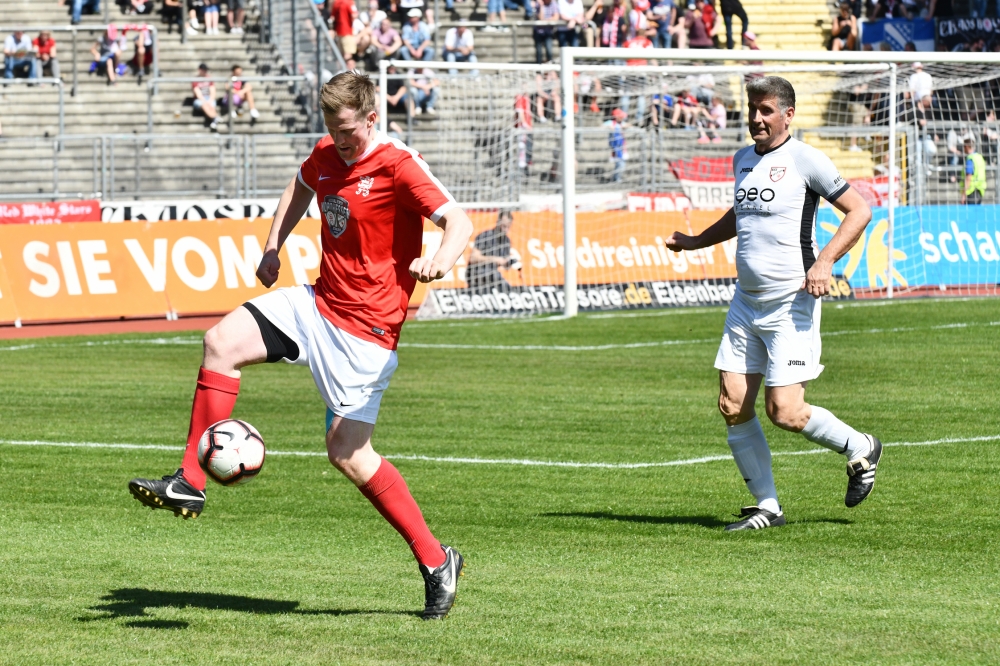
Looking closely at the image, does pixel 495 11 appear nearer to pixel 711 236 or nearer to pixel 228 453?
Answer: pixel 711 236

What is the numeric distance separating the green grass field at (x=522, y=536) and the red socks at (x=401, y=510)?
27cm

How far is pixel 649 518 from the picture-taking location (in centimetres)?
880

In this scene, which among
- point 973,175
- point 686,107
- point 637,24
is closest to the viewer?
point 973,175

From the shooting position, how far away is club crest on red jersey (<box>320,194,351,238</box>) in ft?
21.7

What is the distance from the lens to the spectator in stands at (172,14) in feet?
110

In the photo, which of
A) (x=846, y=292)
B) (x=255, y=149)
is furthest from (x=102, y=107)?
(x=846, y=292)

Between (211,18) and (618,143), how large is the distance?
1163 centimetres

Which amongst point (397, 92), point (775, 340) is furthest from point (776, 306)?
point (397, 92)

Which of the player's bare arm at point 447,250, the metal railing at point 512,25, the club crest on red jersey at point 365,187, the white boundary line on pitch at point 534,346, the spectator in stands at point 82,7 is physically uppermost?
the spectator in stands at point 82,7

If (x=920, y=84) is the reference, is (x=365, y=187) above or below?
Answer: below

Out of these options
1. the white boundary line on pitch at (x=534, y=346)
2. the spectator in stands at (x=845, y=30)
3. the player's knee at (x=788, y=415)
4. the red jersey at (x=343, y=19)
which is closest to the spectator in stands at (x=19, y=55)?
the red jersey at (x=343, y=19)

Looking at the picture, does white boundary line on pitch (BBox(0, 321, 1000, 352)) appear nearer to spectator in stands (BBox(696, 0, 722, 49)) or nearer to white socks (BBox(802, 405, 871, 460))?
white socks (BBox(802, 405, 871, 460))

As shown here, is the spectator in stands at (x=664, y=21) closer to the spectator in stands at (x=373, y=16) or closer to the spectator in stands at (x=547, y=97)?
the spectator in stands at (x=373, y=16)

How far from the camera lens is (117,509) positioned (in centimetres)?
920
